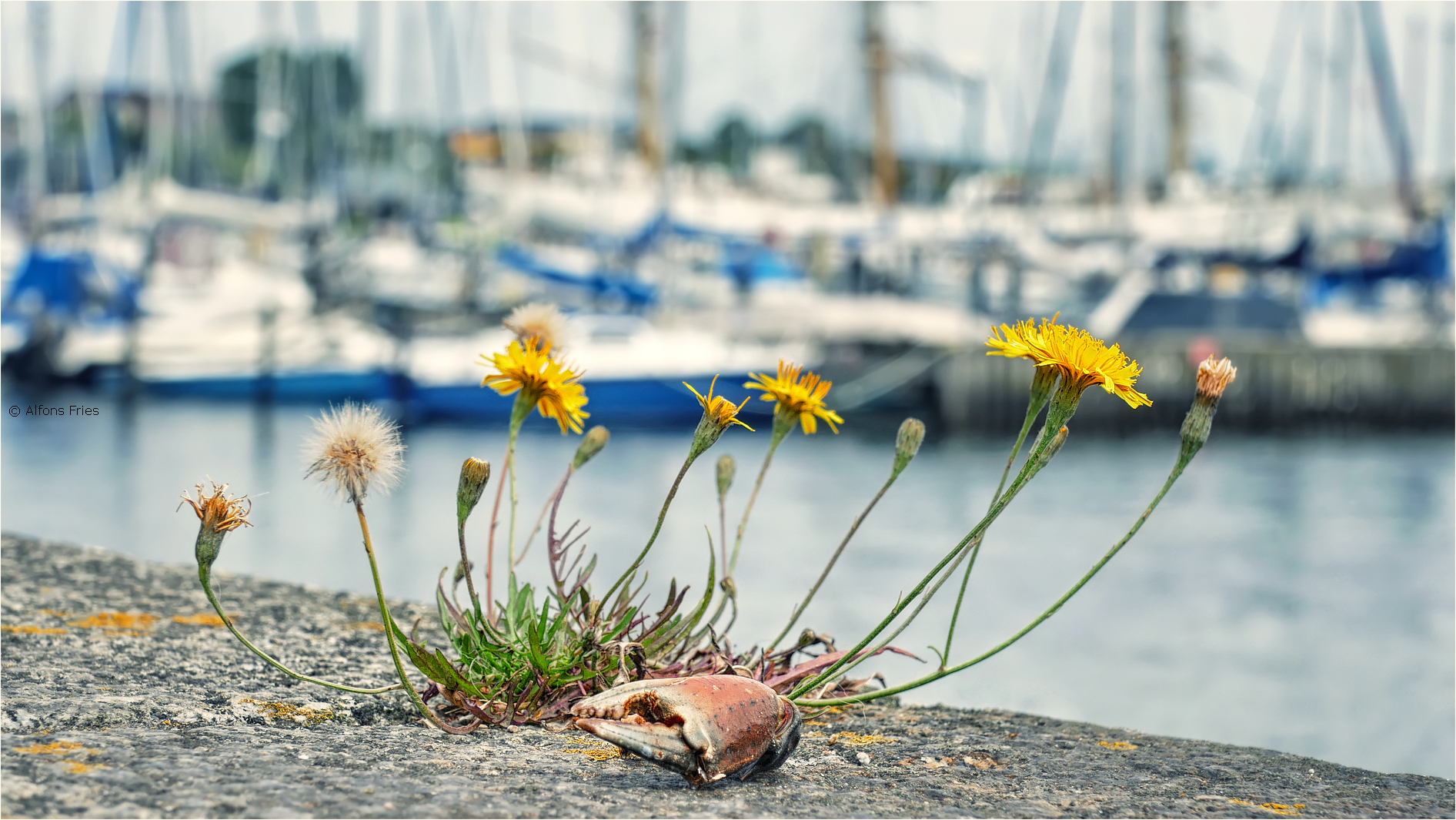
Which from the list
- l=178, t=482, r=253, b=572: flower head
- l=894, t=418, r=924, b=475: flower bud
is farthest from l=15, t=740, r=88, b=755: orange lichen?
l=894, t=418, r=924, b=475: flower bud

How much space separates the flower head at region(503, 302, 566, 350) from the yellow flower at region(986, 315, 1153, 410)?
3.48ft

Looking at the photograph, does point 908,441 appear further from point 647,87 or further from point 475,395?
point 647,87

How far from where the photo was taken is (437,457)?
2047 centimetres

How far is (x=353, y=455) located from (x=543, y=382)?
0.40 metres

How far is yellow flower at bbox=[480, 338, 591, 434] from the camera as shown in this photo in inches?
96.9

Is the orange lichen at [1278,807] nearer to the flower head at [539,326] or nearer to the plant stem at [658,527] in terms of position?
the plant stem at [658,527]

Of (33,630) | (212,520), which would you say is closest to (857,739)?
(212,520)

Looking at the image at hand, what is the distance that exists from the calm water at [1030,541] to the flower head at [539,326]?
596 millimetres

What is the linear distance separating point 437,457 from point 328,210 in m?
16.2

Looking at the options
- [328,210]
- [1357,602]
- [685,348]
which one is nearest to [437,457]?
[685,348]

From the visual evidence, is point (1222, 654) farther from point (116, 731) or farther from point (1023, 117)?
point (1023, 117)

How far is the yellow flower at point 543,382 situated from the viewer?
8.07ft

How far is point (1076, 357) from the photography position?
230 cm

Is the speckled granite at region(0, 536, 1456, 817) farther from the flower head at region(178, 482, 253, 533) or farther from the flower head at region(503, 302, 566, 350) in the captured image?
the flower head at region(503, 302, 566, 350)
